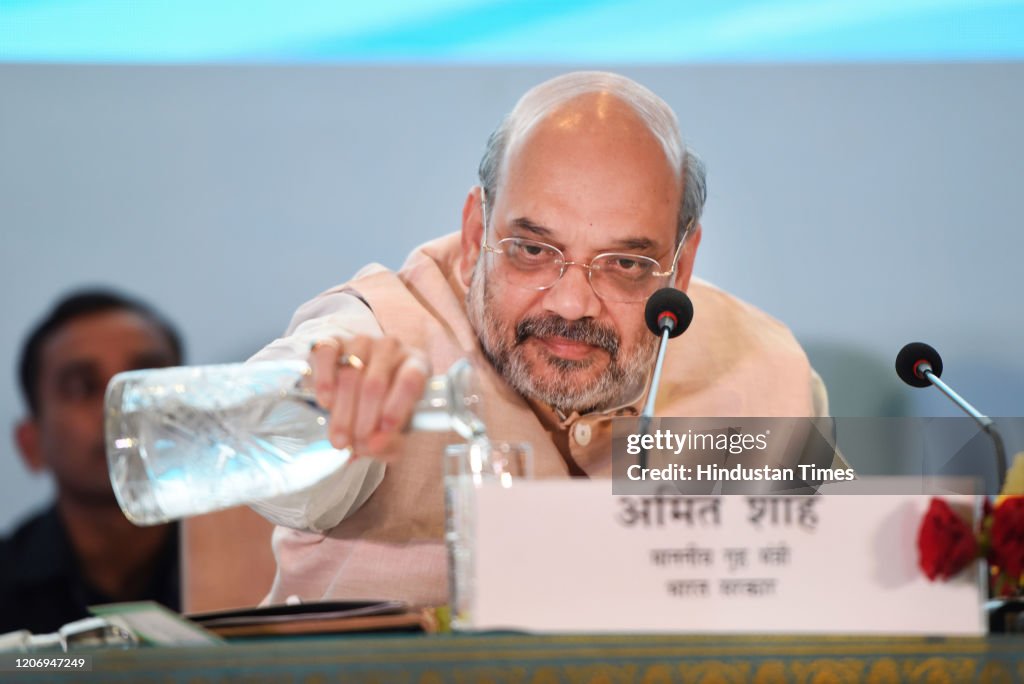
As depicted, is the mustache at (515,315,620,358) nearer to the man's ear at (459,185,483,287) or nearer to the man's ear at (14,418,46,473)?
the man's ear at (459,185,483,287)

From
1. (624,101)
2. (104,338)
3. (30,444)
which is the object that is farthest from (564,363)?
(30,444)

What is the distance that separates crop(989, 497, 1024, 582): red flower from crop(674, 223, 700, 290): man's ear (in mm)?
1449

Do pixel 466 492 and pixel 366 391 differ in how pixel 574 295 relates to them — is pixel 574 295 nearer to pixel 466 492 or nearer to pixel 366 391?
pixel 366 391

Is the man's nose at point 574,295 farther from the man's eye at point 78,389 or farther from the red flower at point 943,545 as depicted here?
the man's eye at point 78,389

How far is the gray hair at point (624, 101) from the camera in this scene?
2465 mm

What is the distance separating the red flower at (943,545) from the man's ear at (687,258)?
150 cm

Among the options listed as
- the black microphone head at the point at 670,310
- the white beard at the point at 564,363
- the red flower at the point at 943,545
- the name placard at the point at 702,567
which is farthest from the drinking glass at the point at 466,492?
the white beard at the point at 564,363

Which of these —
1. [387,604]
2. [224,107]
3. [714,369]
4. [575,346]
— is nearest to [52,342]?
[224,107]

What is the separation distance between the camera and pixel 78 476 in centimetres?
318

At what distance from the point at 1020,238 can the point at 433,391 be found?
8.63 feet

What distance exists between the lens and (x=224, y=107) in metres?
3.22

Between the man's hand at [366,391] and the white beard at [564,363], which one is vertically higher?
the white beard at [564,363]

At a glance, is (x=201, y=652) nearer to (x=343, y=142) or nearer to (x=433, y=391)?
(x=433, y=391)

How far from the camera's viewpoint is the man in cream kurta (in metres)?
2.17
